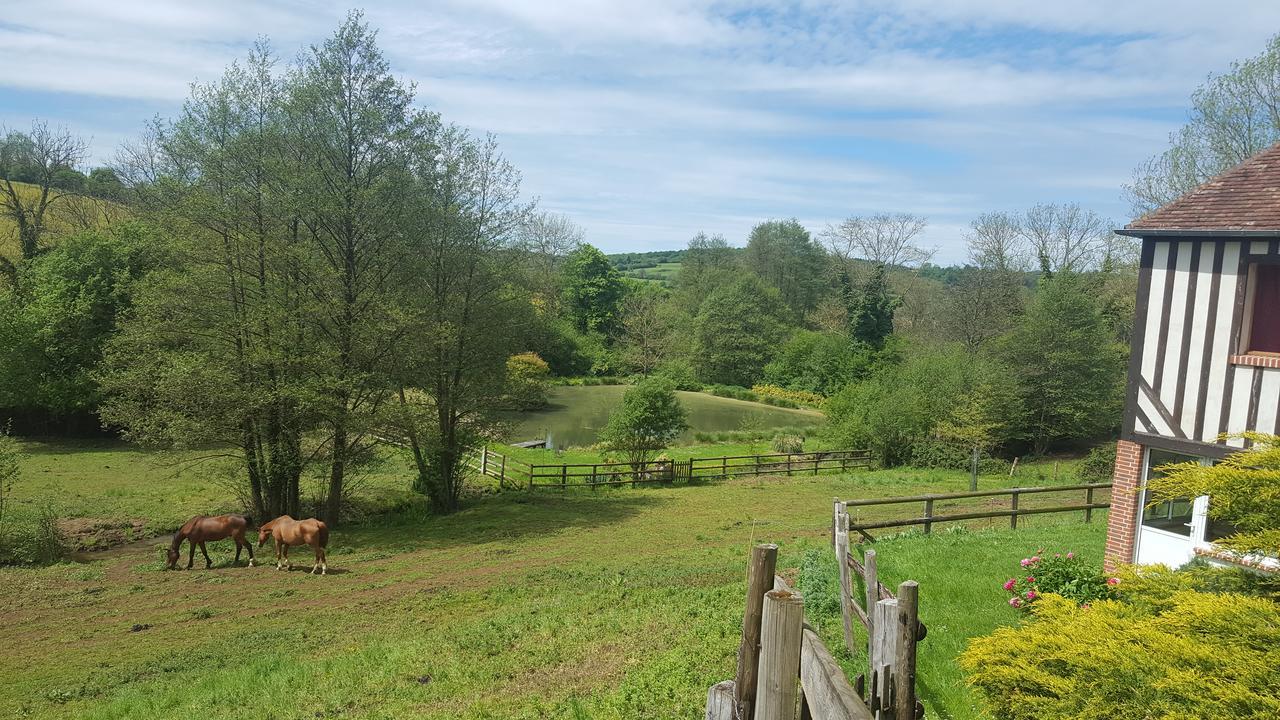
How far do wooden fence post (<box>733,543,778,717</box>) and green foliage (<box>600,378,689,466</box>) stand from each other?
964 inches

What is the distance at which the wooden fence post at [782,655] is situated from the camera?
110 inches

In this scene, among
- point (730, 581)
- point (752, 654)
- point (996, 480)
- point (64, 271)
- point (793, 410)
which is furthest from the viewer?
point (793, 410)

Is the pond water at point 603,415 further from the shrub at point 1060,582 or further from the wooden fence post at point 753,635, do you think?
the wooden fence post at point 753,635

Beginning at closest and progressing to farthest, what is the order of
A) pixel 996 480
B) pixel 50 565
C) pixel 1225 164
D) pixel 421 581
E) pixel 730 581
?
pixel 730 581, pixel 421 581, pixel 50 565, pixel 1225 164, pixel 996 480

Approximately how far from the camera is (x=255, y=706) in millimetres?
7738

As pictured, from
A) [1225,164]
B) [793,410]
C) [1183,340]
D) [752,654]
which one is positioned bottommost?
[793,410]

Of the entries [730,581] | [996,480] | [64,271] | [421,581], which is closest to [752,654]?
[730,581]

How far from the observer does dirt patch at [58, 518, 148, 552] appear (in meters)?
16.5

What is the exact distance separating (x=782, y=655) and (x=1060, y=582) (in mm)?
6146

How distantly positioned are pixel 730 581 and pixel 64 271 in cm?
3379

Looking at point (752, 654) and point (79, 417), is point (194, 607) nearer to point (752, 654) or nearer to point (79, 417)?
point (752, 654)

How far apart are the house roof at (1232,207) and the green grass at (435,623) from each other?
195 inches

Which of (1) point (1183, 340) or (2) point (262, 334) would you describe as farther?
(2) point (262, 334)

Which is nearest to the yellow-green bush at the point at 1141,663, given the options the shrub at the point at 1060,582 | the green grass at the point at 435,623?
the green grass at the point at 435,623
